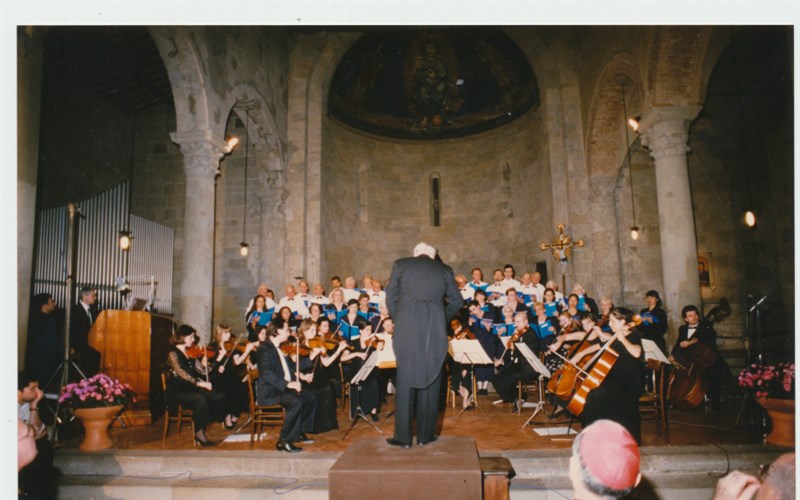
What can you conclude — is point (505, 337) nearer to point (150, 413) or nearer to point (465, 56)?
point (150, 413)

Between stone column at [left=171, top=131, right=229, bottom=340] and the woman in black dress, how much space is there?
683 centimetres

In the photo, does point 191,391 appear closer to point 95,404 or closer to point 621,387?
point 95,404

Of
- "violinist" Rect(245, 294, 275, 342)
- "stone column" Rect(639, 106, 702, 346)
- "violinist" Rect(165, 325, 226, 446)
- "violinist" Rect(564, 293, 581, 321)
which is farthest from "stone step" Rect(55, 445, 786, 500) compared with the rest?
"stone column" Rect(639, 106, 702, 346)

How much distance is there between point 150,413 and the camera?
7.29 m

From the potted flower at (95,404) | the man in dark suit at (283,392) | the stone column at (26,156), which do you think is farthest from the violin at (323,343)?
the stone column at (26,156)

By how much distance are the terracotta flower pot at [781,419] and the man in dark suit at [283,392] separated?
4.57 m

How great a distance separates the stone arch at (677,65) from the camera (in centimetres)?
936

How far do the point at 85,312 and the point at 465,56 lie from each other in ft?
44.4

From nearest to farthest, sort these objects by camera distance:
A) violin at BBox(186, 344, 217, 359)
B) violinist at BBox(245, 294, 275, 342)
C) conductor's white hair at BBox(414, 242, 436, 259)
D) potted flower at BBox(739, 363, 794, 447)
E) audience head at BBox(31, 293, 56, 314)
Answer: conductor's white hair at BBox(414, 242, 436, 259), potted flower at BBox(739, 363, 794, 447), violin at BBox(186, 344, 217, 359), audience head at BBox(31, 293, 56, 314), violinist at BBox(245, 294, 275, 342)

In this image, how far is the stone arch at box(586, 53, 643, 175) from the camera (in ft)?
40.3

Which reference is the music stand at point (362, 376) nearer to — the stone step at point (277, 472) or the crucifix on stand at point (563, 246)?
the stone step at point (277, 472)

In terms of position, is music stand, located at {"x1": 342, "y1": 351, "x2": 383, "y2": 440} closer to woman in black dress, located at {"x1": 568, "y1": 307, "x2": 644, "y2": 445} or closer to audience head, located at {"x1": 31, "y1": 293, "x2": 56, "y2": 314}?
woman in black dress, located at {"x1": 568, "y1": 307, "x2": 644, "y2": 445}
